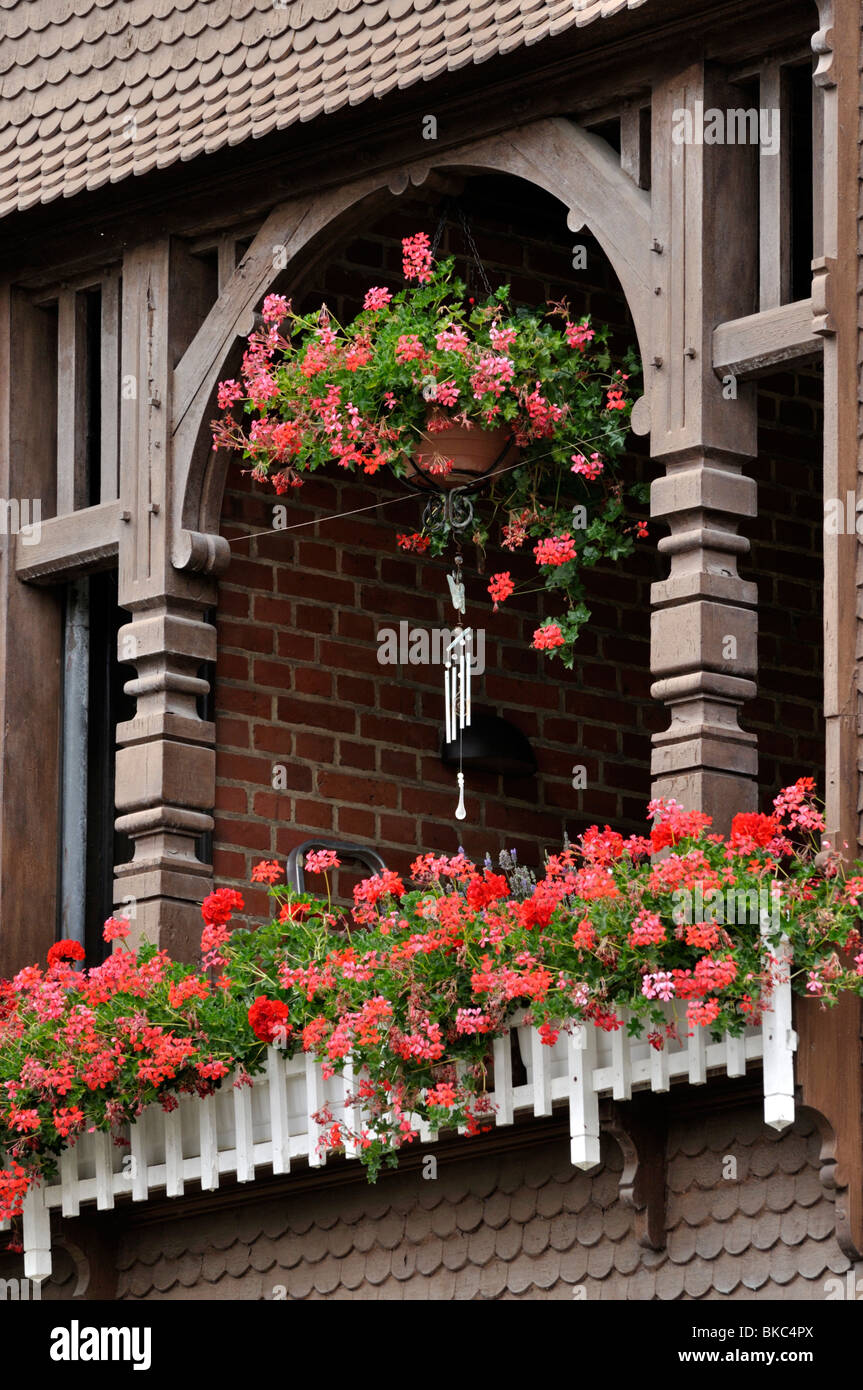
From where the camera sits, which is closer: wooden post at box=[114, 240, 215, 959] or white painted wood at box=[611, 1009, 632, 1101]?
white painted wood at box=[611, 1009, 632, 1101]

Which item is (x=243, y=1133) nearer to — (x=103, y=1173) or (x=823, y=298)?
(x=103, y=1173)

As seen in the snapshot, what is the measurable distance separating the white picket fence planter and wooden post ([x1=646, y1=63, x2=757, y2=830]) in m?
0.73

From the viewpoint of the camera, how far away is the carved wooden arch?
387 inches

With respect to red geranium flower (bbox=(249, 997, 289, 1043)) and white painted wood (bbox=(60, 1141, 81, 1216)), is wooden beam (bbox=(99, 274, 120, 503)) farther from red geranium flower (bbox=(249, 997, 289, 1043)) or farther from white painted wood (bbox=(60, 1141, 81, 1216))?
red geranium flower (bbox=(249, 997, 289, 1043))

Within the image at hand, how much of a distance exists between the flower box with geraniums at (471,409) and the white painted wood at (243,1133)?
5.49 ft

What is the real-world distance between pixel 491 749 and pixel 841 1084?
384 centimetres

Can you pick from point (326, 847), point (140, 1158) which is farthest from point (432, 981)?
point (326, 847)

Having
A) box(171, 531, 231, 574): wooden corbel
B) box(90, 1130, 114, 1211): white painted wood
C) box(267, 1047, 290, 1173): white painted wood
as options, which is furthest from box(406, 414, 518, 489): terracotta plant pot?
box(90, 1130, 114, 1211): white painted wood

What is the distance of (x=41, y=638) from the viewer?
11.8 metres

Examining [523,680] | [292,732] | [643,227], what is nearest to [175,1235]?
[292,732]

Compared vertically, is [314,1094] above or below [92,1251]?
above

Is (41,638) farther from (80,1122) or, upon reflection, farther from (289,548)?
(80,1122)

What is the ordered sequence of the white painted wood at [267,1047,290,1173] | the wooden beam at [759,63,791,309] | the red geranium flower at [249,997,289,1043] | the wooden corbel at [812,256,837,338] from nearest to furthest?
the wooden corbel at [812,256,837,338] → the wooden beam at [759,63,791,309] → the red geranium flower at [249,997,289,1043] → the white painted wood at [267,1047,290,1173]

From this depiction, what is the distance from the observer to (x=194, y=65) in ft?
36.2
